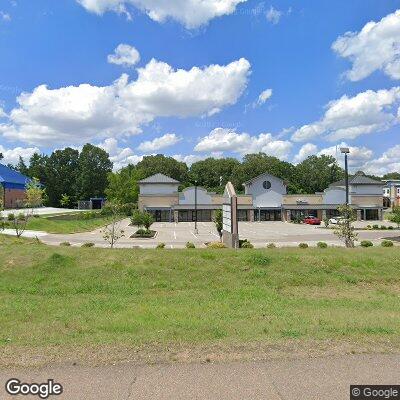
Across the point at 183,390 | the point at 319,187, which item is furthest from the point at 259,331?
the point at 319,187

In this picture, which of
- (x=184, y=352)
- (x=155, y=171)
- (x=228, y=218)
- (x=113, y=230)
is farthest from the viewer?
(x=155, y=171)

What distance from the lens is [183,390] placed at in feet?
16.5

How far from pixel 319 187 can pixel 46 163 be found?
69290mm

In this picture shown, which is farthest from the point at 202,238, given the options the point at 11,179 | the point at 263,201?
the point at 11,179

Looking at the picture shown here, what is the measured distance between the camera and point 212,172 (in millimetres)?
105375

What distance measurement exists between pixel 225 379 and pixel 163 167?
94.6 m

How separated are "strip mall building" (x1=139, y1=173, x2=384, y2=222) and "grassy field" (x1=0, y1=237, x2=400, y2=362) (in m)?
49.6

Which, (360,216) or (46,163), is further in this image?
(46,163)

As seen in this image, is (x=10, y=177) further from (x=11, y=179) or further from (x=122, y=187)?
(x=122, y=187)

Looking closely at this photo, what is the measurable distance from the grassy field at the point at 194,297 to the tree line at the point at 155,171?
69456 mm

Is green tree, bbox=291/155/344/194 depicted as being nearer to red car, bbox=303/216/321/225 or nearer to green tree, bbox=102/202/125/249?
red car, bbox=303/216/321/225

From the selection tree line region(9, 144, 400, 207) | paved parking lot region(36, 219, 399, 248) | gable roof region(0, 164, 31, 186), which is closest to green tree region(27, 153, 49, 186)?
tree line region(9, 144, 400, 207)

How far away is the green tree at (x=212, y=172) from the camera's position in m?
105

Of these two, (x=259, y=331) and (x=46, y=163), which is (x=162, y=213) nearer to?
(x=46, y=163)
